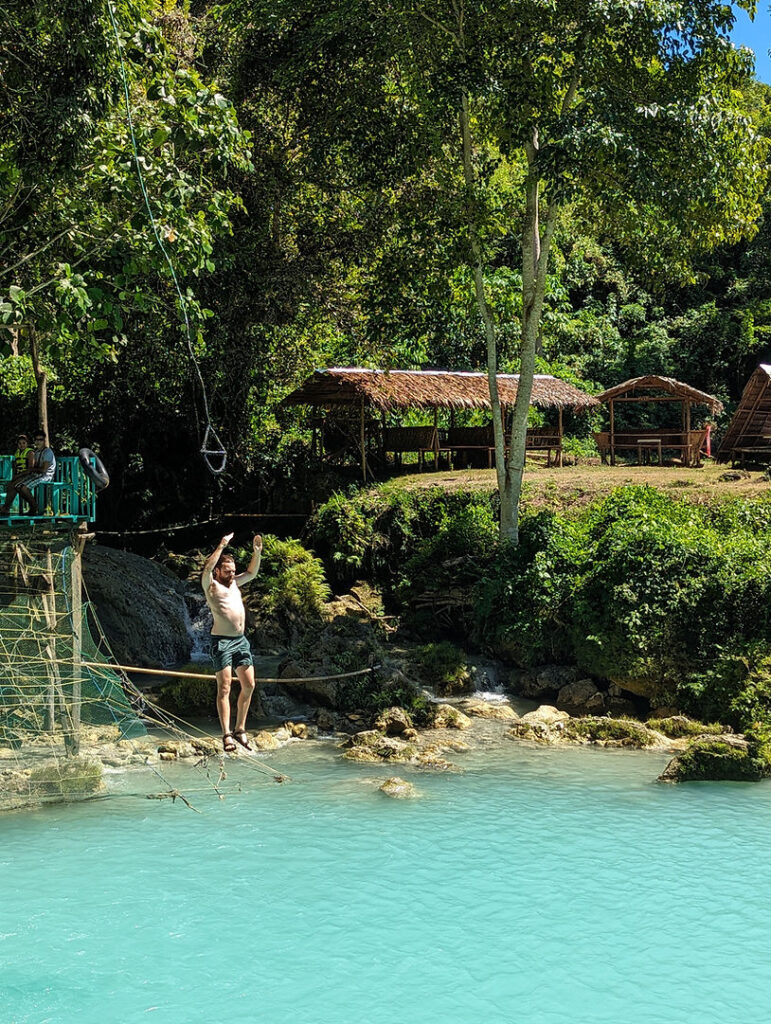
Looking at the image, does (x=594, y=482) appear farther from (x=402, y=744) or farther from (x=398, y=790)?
(x=398, y=790)

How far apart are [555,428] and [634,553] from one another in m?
15.8

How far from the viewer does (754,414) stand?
24016 millimetres

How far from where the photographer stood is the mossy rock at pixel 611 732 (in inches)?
581

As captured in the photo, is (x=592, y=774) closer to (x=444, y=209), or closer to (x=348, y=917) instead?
(x=348, y=917)

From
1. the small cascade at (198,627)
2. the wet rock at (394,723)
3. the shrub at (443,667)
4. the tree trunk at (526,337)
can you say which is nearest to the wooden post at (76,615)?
the wet rock at (394,723)

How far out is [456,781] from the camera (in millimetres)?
13477

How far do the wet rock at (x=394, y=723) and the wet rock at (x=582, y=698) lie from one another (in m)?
2.61

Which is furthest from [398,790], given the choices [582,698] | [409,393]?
[409,393]

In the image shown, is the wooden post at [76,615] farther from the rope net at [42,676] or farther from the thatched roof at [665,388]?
the thatched roof at [665,388]

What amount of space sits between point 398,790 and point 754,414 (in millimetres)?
14844

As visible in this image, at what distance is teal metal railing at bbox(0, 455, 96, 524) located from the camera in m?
13.1

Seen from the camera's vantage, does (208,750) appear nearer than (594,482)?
Yes

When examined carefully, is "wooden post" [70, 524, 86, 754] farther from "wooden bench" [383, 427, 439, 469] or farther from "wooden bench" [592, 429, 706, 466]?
"wooden bench" [592, 429, 706, 466]

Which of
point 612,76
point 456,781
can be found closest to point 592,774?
point 456,781
